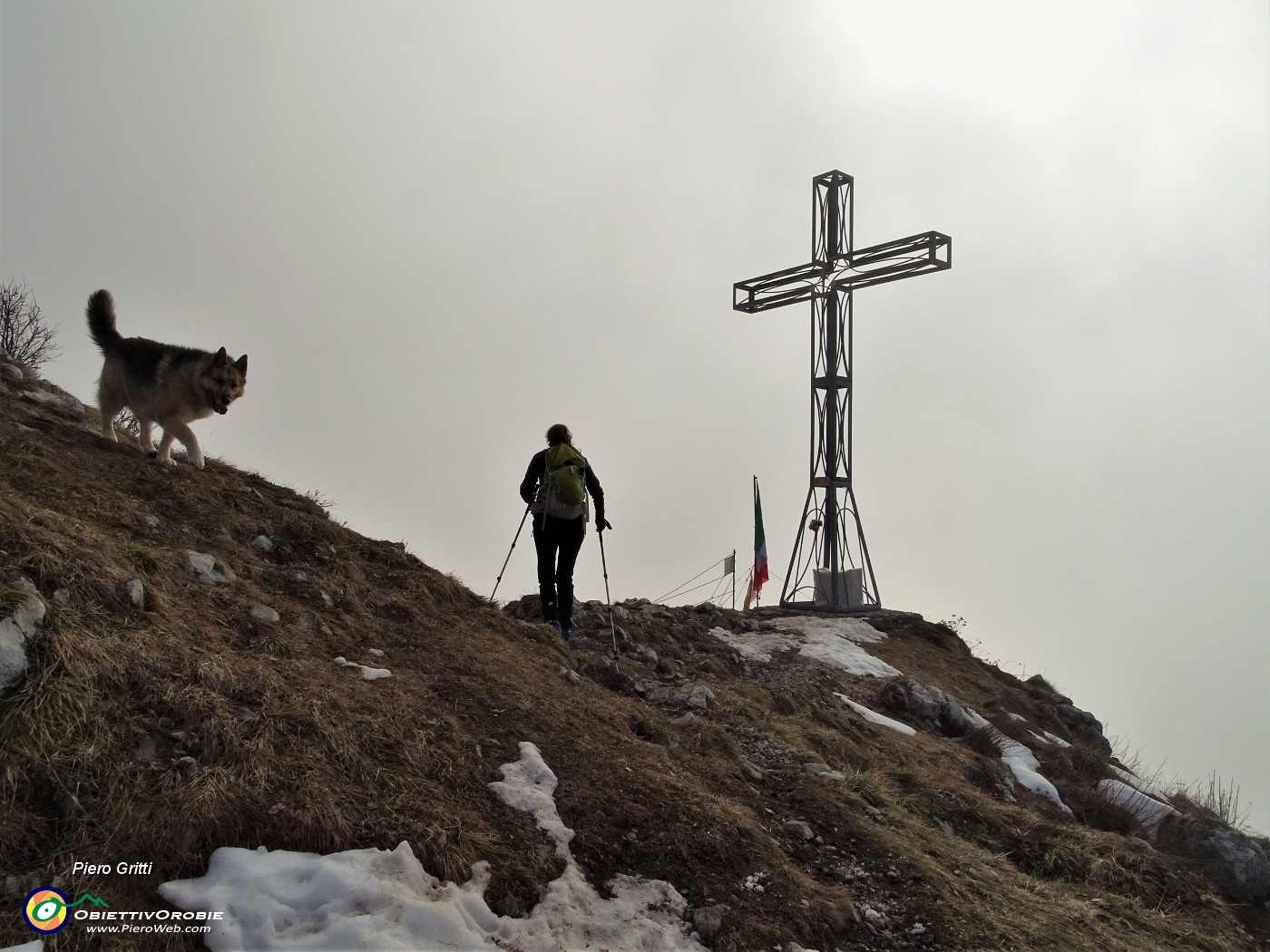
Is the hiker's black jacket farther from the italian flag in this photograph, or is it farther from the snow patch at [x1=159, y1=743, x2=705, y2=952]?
the italian flag

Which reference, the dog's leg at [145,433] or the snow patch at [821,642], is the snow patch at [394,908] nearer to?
the dog's leg at [145,433]

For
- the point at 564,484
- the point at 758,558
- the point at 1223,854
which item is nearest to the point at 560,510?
the point at 564,484

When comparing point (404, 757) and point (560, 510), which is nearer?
point (404, 757)

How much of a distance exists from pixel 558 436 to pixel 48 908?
672 cm

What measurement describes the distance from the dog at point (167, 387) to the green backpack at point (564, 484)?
3177 millimetres

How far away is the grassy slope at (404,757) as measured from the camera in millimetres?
Result: 4273

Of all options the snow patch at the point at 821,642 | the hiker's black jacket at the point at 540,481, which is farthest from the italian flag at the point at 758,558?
the hiker's black jacket at the point at 540,481

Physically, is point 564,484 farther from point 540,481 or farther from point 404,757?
point 404,757

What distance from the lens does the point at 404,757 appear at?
517cm

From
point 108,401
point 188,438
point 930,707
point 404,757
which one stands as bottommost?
point 404,757

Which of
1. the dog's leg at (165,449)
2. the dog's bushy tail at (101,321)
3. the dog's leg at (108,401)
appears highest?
the dog's bushy tail at (101,321)

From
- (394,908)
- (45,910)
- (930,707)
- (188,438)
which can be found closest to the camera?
(45,910)

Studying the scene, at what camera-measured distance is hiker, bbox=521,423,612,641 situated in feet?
30.7

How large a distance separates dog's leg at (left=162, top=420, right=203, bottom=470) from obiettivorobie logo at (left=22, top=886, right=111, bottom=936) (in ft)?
18.4
